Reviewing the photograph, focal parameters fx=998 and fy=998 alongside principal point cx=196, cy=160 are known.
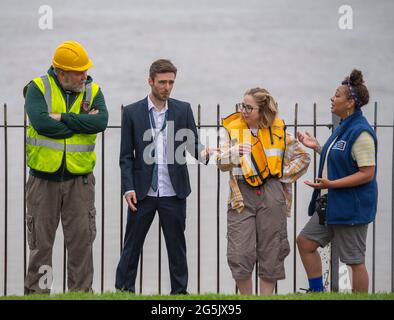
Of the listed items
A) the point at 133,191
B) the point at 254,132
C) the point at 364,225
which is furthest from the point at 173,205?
the point at 364,225

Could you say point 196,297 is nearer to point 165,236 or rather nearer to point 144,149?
point 165,236

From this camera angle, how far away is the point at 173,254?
739 cm

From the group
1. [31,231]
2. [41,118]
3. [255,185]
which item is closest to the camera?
[41,118]

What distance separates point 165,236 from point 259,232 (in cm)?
70

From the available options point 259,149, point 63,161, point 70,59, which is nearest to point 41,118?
point 63,161

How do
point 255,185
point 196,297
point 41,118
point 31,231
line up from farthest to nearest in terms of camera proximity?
point 31,231 < point 255,185 < point 41,118 < point 196,297

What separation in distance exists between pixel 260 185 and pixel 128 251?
1.10 meters

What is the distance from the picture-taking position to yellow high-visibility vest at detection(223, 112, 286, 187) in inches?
282

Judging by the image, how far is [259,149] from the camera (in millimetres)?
7199

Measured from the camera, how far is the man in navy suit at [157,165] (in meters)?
7.27

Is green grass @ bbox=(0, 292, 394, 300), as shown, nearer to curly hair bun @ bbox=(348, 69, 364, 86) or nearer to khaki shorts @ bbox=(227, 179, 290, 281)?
khaki shorts @ bbox=(227, 179, 290, 281)

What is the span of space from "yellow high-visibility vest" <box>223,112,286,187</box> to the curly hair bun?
0.62 metres

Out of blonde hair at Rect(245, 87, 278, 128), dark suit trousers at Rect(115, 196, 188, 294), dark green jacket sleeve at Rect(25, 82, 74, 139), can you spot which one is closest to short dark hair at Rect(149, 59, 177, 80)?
blonde hair at Rect(245, 87, 278, 128)
